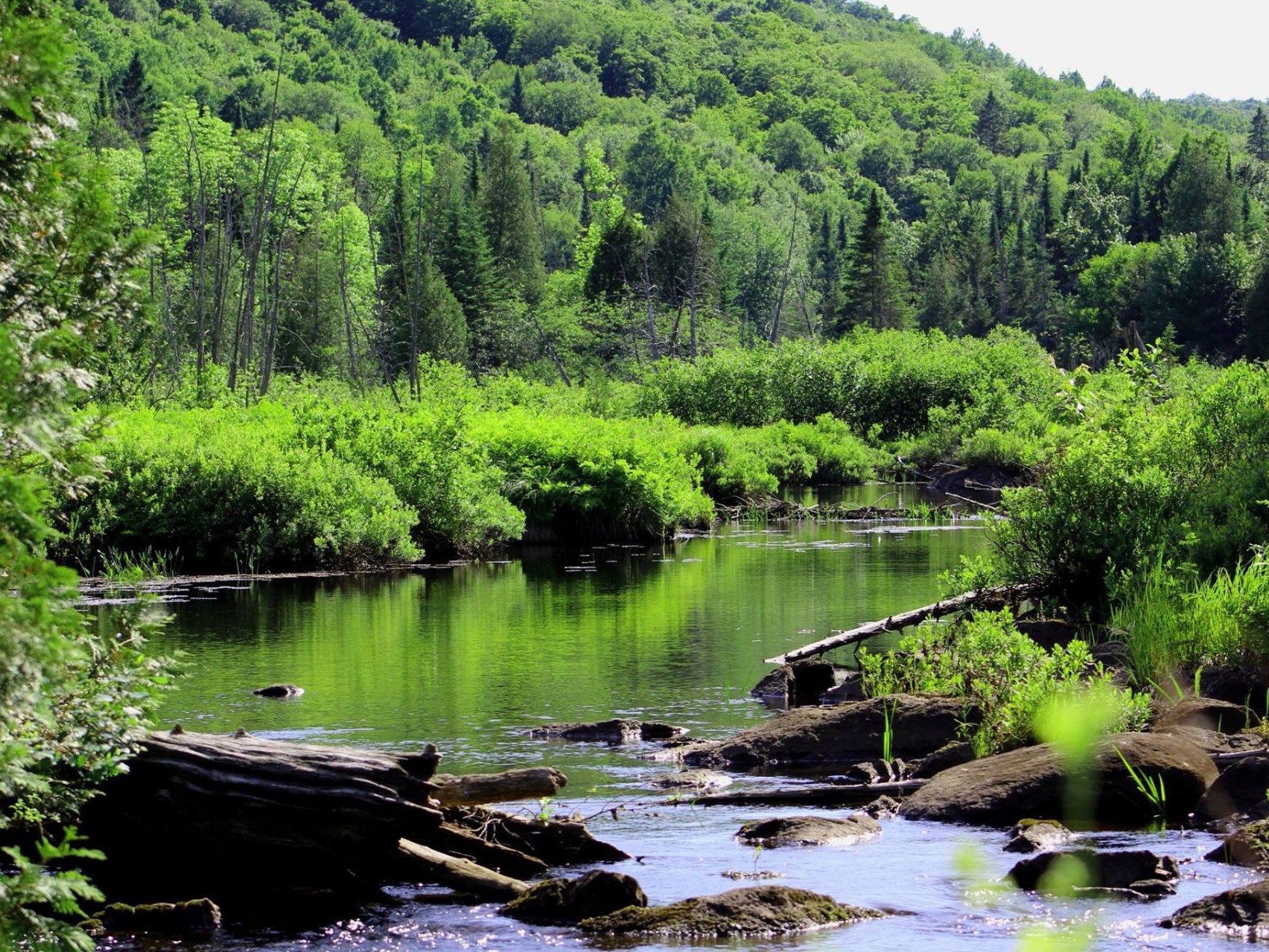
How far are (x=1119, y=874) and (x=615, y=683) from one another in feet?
33.7

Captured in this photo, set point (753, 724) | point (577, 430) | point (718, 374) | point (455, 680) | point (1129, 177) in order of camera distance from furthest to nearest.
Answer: point (1129, 177)
point (718, 374)
point (577, 430)
point (455, 680)
point (753, 724)

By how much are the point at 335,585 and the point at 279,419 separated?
8236 mm

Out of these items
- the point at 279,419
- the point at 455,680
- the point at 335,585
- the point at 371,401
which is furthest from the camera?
the point at 371,401

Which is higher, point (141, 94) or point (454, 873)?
point (141, 94)

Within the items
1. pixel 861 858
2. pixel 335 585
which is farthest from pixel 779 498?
pixel 861 858

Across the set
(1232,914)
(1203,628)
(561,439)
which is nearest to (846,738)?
(1203,628)

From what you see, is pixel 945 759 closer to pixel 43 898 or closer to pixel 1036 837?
pixel 1036 837

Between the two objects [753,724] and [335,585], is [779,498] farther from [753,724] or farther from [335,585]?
[753,724]

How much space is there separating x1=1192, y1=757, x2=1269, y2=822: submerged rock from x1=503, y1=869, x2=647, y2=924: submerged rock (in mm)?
5269

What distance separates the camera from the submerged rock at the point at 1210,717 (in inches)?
622

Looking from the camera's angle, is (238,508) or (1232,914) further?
(238,508)

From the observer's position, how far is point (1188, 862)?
1264 cm

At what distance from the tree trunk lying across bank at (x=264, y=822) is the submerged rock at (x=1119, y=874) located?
12.5 ft

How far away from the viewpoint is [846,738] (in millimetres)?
17016
